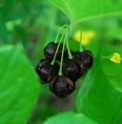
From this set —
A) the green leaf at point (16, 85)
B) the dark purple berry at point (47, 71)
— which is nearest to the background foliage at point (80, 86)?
the green leaf at point (16, 85)

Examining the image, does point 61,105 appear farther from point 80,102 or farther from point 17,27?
point 80,102

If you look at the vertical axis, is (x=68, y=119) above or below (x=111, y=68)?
above

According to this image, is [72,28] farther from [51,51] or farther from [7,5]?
[7,5]

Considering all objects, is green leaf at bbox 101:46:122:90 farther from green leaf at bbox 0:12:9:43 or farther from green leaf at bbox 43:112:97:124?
green leaf at bbox 43:112:97:124

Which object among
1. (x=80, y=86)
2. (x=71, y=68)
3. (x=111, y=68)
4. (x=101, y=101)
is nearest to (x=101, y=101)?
(x=101, y=101)

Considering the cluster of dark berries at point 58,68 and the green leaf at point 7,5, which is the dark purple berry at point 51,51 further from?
the green leaf at point 7,5

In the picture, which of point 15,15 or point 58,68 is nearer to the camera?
point 58,68

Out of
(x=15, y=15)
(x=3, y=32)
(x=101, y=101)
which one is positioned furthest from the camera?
(x=15, y=15)
